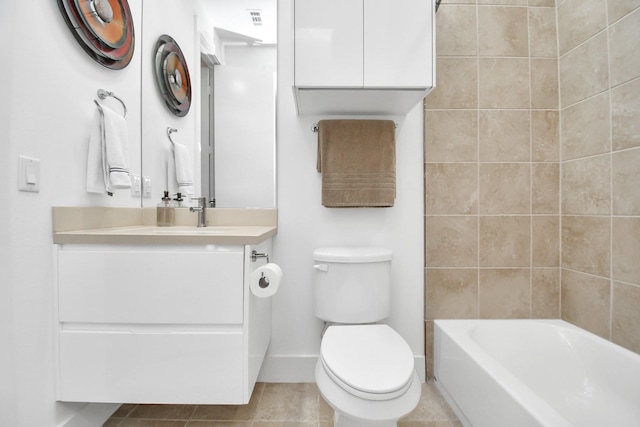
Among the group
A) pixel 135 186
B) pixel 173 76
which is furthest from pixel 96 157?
pixel 173 76

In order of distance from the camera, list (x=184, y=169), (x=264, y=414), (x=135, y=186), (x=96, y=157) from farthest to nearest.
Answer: (x=184, y=169) → (x=135, y=186) → (x=264, y=414) → (x=96, y=157)

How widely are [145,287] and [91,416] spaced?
644 millimetres

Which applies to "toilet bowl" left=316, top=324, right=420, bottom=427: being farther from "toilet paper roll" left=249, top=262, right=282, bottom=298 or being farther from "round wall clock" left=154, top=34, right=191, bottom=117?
"round wall clock" left=154, top=34, right=191, bottom=117

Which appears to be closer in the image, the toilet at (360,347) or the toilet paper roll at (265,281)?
the toilet at (360,347)

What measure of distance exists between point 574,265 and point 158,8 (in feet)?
7.99

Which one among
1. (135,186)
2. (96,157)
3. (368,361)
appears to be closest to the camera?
(368,361)

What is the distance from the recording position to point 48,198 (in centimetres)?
105

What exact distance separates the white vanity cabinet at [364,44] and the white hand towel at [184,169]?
706mm

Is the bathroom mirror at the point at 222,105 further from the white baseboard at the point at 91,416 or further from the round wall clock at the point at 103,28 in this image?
the white baseboard at the point at 91,416

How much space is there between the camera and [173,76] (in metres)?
1.63

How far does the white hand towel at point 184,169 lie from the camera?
5.29ft

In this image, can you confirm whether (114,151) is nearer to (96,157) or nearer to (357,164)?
(96,157)

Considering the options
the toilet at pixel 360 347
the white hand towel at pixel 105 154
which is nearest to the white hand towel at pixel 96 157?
the white hand towel at pixel 105 154

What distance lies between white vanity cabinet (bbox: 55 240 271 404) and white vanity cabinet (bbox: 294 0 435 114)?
32.4 inches
